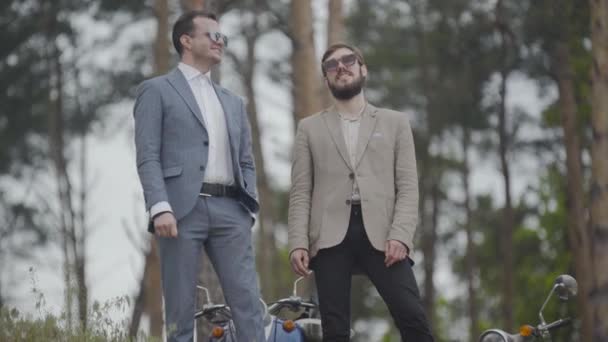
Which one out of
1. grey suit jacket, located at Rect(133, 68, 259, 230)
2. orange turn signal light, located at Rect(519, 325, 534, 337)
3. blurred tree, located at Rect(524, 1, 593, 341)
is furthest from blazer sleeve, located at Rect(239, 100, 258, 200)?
blurred tree, located at Rect(524, 1, 593, 341)

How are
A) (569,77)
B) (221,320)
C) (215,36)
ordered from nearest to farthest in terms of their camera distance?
(215,36) < (221,320) < (569,77)

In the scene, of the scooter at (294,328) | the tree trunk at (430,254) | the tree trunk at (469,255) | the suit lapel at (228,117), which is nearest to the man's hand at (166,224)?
the suit lapel at (228,117)

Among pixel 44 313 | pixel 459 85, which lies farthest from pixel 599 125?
pixel 459 85

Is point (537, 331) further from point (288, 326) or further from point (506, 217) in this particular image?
point (506, 217)

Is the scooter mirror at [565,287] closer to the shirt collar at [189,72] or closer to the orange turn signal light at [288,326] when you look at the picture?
the orange turn signal light at [288,326]

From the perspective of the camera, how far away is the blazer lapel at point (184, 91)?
22.4 feet

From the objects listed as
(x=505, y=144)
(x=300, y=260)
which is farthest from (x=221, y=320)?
(x=505, y=144)

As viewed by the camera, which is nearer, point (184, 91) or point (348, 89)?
point (184, 91)

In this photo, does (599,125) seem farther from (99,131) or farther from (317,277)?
(99,131)

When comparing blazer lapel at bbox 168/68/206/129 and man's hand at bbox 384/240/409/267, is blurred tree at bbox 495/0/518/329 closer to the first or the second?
man's hand at bbox 384/240/409/267

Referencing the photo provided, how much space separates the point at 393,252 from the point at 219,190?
110 cm

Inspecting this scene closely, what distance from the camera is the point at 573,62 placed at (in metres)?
23.2

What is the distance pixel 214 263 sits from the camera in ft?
22.1

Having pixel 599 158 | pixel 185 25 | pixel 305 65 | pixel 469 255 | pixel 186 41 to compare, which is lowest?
pixel 469 255
